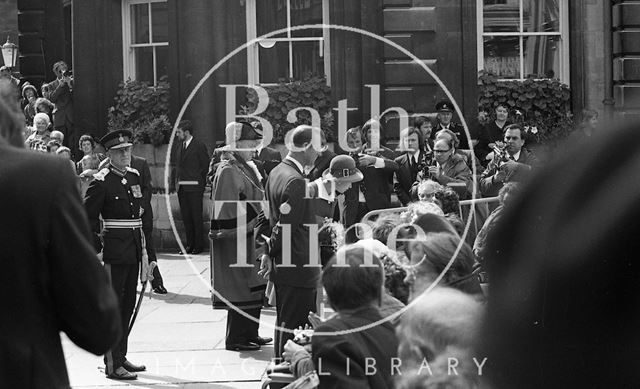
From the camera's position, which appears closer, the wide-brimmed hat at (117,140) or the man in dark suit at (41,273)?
the man in dark suit at (41,273)

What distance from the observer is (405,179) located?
42.6 ft

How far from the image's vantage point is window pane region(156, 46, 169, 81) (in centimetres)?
1795

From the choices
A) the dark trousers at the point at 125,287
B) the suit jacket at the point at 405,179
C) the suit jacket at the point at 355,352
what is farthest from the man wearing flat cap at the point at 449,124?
the suit jacket at the point at 355,352

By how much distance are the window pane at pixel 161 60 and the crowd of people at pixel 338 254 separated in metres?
2.23

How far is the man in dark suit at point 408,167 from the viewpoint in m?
13.0

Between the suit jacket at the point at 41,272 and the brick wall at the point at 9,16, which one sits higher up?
the brick wall at the point at 9,16

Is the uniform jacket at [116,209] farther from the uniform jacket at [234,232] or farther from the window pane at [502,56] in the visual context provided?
the window pane at [502,56]

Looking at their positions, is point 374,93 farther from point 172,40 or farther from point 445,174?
point 445,174

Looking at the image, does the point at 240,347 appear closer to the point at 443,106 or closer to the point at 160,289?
the point at 160,289

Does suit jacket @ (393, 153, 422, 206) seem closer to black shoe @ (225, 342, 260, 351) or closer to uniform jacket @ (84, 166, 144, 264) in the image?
black shoe @ (225, 342, 260, 351)

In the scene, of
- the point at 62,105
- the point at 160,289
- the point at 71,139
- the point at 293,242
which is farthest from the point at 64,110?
the point at 293,242

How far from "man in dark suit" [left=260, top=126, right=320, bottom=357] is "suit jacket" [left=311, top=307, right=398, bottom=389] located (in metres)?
3.71

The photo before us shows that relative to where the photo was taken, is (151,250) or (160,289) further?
(160,289)

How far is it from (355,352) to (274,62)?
12986 mm
